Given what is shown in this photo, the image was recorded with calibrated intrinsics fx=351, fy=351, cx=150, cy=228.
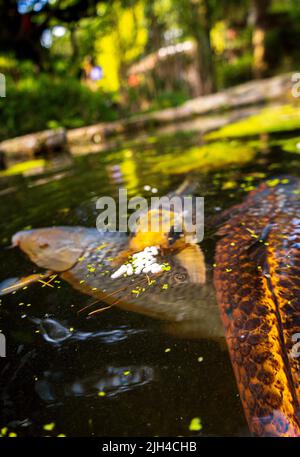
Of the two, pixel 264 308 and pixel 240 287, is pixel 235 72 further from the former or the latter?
pixel 264 308

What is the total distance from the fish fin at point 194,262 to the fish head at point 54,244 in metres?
0.73

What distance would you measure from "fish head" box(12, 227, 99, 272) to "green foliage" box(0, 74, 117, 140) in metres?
8.48

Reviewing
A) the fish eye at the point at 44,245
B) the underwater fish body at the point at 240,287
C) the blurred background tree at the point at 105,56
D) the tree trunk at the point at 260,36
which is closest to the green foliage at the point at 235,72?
the blurred background tree at the point at 105,56

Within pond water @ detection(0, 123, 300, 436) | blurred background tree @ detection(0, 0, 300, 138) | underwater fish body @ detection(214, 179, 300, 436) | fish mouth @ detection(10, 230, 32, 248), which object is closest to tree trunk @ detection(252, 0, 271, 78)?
blurred background tree @ detection(0, 0, 300, 138)

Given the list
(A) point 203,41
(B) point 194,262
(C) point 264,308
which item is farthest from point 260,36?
(C) point 264,308

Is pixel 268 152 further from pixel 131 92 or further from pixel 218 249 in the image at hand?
pixel 131 92

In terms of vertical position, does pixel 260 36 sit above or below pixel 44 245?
above

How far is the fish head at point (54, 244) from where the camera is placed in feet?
7.89

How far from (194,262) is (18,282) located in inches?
44.2

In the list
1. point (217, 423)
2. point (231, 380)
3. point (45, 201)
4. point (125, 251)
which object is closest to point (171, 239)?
point (125, 251)

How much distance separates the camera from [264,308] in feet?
5.10
